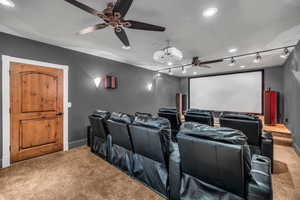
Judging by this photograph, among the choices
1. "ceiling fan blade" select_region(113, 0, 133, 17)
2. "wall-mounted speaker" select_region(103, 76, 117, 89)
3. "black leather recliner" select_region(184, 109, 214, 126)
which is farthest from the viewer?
"wall-mounted speaker" select_region(103, 76, 117, 89)

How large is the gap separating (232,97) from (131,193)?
21.1 feet

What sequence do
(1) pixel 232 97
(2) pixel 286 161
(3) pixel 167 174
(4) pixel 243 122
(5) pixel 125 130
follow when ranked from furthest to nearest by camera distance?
(1) pixel 232 97 < (2) pixel 286 161 < (4) pixel 243 122 < (5) pixel 125 130 < (3) pixel 167 174

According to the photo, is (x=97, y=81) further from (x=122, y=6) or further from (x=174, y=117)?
(x=122, y=6)

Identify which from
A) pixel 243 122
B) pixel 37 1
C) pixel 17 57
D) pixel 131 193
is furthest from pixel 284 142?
pixel 17 57

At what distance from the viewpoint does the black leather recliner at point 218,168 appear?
1145mm

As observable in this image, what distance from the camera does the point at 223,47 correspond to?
143 inches

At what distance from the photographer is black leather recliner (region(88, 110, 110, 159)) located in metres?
2.80

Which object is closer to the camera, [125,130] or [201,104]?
[125,130]

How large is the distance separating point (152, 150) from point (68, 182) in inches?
61.0

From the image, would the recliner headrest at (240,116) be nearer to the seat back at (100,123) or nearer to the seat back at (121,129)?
the seat back at (121,129)

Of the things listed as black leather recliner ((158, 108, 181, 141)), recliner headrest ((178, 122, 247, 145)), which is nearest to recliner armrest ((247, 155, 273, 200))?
recliner headrest ((178, 122, 247, 145))

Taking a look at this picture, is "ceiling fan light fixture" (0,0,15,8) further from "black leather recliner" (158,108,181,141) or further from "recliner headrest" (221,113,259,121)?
"recliner headrest" (221,113,259,121)

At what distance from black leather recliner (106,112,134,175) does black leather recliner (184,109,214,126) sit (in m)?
1.72

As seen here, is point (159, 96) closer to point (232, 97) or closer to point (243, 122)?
point (232, 97)
